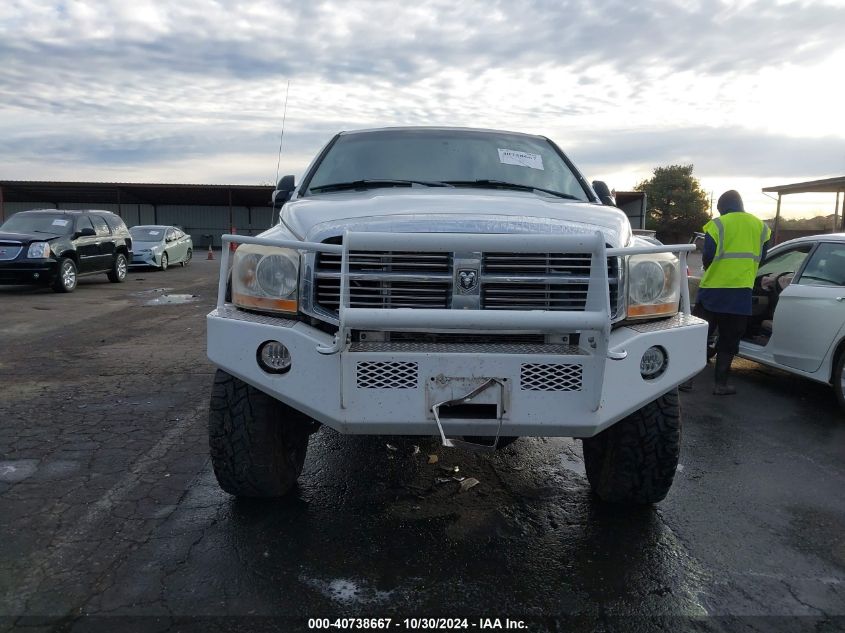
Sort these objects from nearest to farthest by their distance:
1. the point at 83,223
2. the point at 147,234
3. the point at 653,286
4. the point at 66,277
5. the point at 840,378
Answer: the point at 653,286, the point at 840,378, the point at 66,277, the point at 83,223, the point at 147,234

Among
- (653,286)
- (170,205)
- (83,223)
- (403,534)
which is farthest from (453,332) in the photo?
(170,205)

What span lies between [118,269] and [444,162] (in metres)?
13.6

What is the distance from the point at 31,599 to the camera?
2.45m

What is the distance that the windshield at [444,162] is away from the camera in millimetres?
3928

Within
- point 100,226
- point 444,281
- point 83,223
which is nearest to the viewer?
point 444,281

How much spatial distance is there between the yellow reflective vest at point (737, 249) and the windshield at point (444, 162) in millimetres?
2199

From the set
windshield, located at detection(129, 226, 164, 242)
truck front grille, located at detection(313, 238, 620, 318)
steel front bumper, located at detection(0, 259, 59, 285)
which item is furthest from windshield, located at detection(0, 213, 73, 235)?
truck front grille, located at detection(313, 238, 620, 318)

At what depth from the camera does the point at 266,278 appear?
279 centimetres

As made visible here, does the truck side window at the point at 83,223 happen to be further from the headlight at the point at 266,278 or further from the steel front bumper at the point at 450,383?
the steel front bumper at the point at 450,383

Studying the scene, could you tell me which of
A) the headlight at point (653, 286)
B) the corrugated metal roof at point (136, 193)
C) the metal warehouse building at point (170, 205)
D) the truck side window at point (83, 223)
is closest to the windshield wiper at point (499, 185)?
the headlight at point (653, 286)

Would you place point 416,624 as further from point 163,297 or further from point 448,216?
point 163,297

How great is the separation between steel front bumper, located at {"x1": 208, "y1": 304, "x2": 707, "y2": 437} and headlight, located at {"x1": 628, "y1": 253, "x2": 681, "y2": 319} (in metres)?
0.26

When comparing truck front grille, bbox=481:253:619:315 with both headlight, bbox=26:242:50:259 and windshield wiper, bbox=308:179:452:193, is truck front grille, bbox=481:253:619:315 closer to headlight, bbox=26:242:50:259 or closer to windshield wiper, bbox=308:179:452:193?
windshield wiper, bbox=308:179:452:193

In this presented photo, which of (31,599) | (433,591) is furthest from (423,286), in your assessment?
(31,599)
